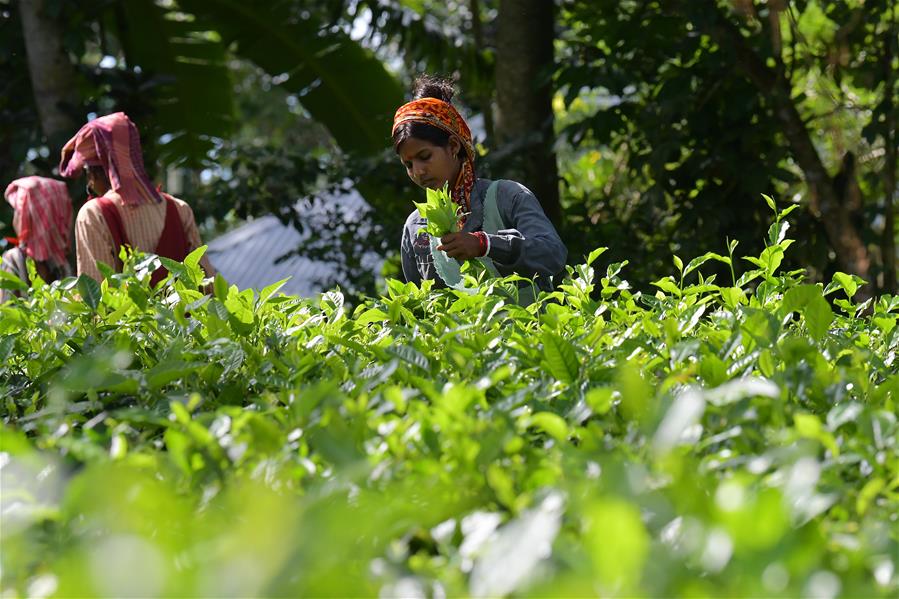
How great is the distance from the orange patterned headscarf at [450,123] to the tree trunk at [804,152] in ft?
11.0

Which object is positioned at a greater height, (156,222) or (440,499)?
(440,499)

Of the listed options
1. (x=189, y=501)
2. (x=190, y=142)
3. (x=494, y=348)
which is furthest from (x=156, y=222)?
(x=190, y=142)

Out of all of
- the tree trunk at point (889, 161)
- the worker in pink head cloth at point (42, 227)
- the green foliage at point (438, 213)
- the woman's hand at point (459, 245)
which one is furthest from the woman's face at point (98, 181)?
the tree trunk at point (889, 161)

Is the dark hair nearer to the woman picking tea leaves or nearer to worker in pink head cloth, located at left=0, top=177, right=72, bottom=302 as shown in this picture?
the woman picking tea leaves

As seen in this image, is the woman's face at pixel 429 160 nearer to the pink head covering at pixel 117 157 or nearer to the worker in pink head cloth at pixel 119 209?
the worker in pink head cloth at pixel 119 209

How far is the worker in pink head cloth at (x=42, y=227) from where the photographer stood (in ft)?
18.0

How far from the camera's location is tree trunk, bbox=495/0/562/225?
7.37 meters

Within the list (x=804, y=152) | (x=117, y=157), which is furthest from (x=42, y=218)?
(x=804, y=152)

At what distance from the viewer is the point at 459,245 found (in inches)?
113

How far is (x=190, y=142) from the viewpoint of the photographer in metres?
9.35

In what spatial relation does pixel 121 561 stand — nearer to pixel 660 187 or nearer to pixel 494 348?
pixel 494 348

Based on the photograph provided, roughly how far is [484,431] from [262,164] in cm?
641

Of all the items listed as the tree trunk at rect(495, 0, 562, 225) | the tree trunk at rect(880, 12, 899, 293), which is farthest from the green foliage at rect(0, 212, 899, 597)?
the tree trunk at rect(495, 0, 562, 225)

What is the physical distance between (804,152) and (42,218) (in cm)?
417
